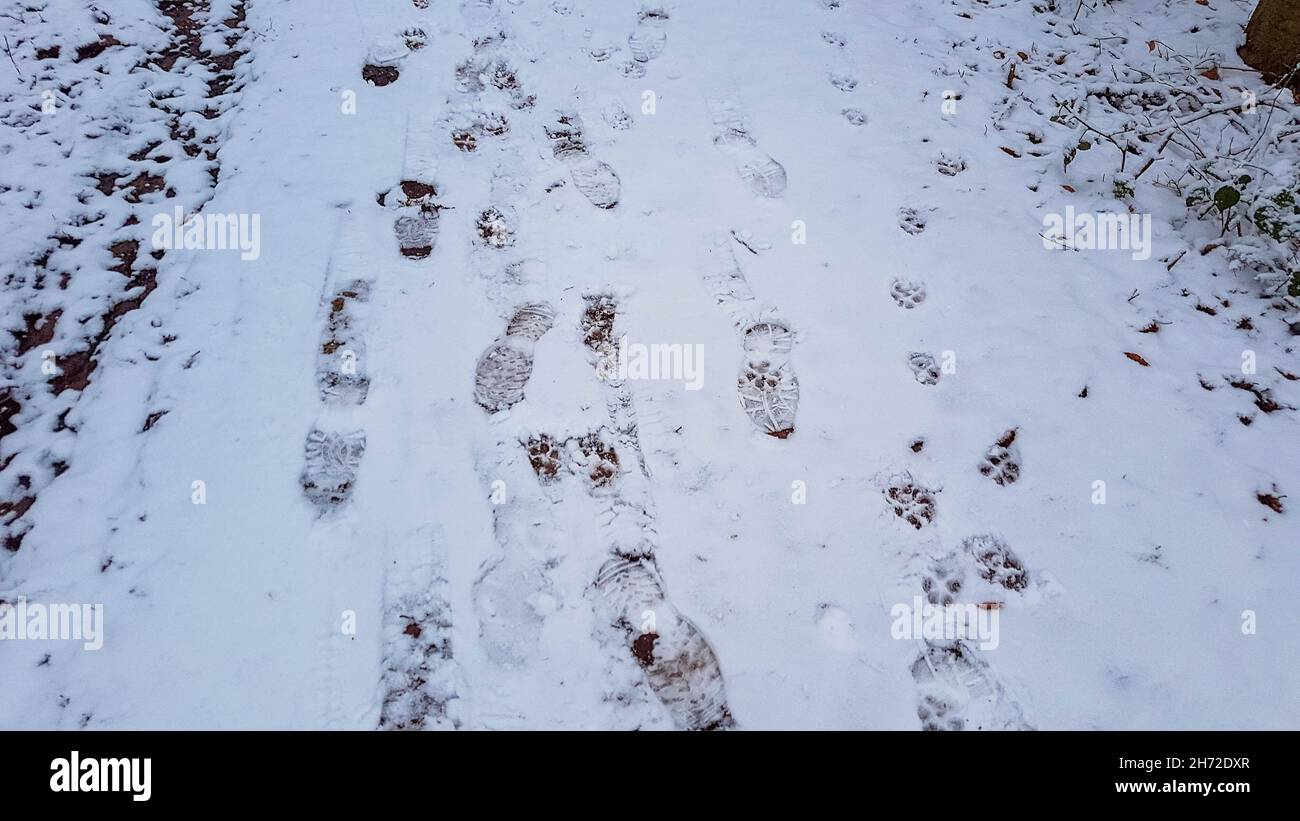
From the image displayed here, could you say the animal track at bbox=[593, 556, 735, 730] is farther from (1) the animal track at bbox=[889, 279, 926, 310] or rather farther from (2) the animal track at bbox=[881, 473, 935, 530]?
(1) the animal track at bbox=[889, 279, 926, 310]

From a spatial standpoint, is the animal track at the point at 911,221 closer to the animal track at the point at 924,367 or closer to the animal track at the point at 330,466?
the animal track at the point at 924,367

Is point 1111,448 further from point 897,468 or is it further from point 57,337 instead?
point 57,337

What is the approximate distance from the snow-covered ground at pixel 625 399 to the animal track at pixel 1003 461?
2 centimetres

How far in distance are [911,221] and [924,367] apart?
0.74 meters

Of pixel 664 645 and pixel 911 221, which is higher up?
pixel 911 221

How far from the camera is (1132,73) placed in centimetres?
322

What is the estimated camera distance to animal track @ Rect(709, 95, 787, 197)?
2759mm

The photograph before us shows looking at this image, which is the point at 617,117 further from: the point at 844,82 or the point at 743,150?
the point at 844,82

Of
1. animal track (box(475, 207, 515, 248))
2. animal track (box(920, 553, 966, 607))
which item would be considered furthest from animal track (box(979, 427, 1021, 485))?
animal track (box(475, 207, 515, 248))

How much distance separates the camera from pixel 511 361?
7.41ft

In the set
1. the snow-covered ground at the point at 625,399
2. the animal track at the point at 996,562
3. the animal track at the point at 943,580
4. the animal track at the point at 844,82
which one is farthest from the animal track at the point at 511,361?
the animal track at the point at 844,82

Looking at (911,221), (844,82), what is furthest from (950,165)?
(844,82)

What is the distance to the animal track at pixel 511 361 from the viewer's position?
2182mm
